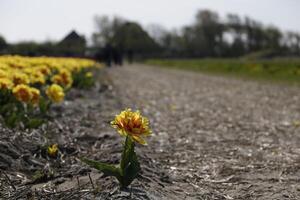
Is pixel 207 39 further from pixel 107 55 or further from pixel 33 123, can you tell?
pixel 33 123

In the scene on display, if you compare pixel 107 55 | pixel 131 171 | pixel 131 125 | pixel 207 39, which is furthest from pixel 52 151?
pixel 207 39

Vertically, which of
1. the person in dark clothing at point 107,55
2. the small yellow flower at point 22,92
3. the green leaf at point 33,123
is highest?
the small yellow flower at point 22,92

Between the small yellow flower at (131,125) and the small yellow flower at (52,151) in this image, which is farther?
the small yellow flower at (52,151)

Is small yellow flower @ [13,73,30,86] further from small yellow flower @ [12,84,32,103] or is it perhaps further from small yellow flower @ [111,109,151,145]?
small yellow flower @ [111,109,151,145]

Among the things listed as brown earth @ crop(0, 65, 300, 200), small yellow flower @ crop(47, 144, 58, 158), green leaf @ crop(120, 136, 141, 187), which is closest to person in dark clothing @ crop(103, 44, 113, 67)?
brown earth @ crop(0, 65, 300, 200)

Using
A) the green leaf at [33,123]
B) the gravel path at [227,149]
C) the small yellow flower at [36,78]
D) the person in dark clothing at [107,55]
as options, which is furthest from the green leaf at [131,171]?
the person in dark clothing at [107,55]

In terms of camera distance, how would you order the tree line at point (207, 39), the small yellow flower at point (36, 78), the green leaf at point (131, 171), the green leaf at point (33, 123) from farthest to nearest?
the tree line at point (207, 39)
the small yellow flower at point (36, 78)
the green leaf at point (33, 123)
the green leaf at point (131, 171)

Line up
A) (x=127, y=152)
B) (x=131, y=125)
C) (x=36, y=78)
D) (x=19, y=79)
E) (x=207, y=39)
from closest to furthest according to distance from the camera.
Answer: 1. (x=131, y=125)
2. (x=127, y=152)
3. (x=19, y=79)
4. (x=36, y=78)
5. (x=207, y=39)

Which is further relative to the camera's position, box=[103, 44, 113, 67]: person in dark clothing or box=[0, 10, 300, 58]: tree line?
box=[0, 10, 300, 58]: tree line

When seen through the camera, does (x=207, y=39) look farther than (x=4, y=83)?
Yes

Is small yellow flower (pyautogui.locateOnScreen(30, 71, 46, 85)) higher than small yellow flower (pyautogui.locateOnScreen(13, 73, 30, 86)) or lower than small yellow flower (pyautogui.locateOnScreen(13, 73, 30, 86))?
lower

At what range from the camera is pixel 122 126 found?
418 cm

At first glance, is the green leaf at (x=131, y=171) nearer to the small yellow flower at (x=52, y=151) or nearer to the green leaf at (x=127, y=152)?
the green leaf at (x=127, y=152)

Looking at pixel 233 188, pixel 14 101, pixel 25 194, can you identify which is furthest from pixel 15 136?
pixel 233 188
